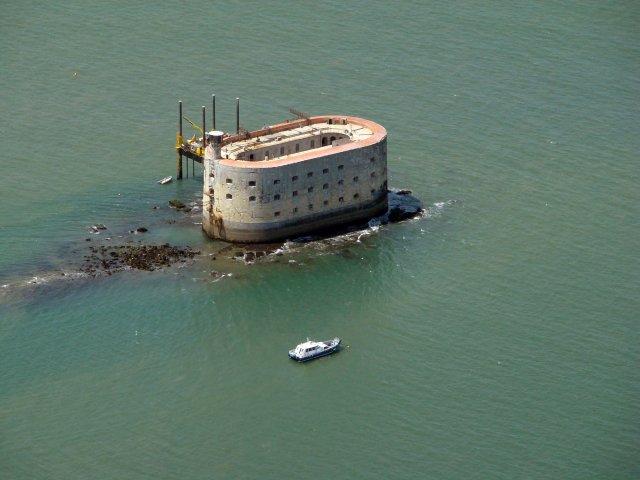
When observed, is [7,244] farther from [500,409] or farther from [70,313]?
[500,409]

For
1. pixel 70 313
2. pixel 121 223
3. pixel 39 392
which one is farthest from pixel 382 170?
pixel 39 392

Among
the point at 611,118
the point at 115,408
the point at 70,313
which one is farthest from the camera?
the point at 611,118

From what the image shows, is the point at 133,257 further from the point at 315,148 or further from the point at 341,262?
the point at 315,148

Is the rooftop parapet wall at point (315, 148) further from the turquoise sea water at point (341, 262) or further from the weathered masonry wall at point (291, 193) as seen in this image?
the turquoise sea water at point (341, 262)

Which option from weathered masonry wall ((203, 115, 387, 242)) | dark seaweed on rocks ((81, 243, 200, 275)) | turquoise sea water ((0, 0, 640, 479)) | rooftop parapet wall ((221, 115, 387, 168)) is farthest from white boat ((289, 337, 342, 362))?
rooftop parapet wall ((221, 115, 387, 168))

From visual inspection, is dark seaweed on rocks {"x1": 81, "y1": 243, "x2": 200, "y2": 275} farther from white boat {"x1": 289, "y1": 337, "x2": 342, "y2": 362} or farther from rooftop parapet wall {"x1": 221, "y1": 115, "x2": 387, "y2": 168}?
white boat {"x1": 289, "y1": 337, "x2": 342, "y2": 362}
